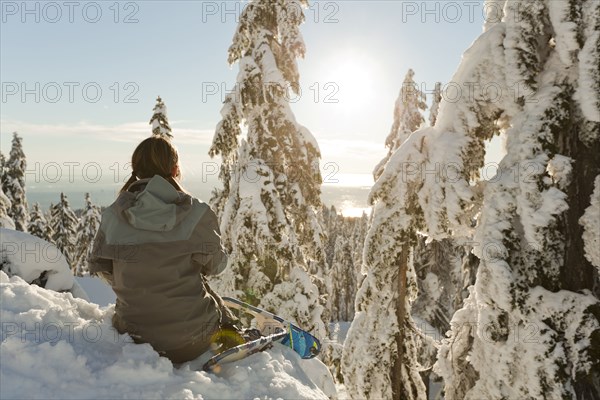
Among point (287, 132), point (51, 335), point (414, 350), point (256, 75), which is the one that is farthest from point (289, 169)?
point (51, 335)

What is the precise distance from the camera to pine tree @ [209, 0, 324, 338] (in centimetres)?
1211

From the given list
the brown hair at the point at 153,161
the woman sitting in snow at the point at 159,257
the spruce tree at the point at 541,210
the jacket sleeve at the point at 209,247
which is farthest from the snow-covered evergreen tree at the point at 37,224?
the spruce tree at the point at 541,210

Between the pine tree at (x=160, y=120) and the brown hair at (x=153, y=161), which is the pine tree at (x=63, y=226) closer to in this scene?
the pine tree at (x=160, y=120)

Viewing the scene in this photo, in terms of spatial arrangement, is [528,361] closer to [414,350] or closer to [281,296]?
[414,350]

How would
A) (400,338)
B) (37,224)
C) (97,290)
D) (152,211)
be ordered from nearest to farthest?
(152,211), (400,338), (97,290), (37,224)

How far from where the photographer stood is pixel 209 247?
354cm

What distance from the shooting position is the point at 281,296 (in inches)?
488

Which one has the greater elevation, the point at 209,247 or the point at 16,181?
the point at 209,247

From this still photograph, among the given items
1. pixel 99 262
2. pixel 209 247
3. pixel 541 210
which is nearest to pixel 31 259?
pixel 99 262

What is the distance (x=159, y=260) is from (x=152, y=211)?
15.6 inches

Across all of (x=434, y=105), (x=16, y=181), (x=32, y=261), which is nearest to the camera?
(x=32, y=261)

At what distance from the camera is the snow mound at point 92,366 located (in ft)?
9.10

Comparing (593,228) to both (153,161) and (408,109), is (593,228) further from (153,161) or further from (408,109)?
(408,109)

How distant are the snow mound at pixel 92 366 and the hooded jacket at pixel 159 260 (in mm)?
190
